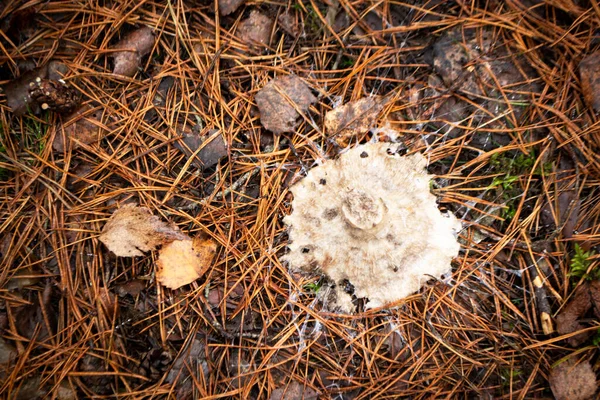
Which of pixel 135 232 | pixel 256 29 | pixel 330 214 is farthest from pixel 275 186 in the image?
pixel 256 29

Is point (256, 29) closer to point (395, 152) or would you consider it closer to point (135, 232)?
point (395, 152)

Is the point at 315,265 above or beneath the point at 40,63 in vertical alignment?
beneath

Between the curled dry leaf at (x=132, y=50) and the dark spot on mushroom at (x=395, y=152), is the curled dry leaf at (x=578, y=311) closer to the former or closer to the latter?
the dark spot on mushroom at (x=395, y=152)

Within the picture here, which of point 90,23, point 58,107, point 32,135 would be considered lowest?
point 32,135

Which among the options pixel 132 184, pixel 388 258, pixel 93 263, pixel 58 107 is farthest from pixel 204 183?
pixel 388 258

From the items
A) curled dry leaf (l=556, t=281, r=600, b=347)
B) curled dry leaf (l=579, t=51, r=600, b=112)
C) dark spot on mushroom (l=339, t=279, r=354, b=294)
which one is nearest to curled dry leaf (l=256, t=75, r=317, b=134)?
dark spot on mushroom (l=339, t=279, r=354, b=294)

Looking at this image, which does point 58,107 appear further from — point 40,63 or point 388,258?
point 388,258
